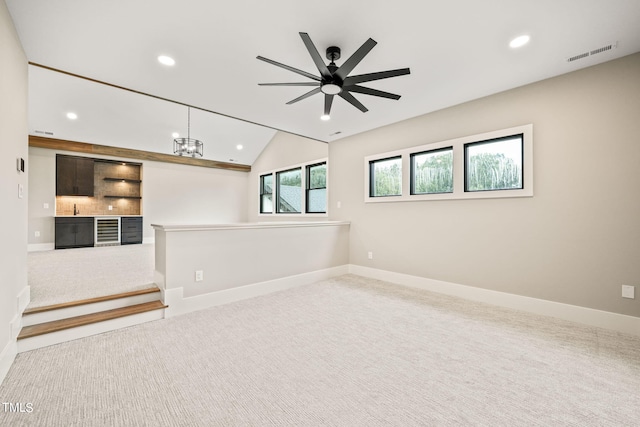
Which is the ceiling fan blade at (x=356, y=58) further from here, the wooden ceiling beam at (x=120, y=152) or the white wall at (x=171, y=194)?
the white wall at (x=171, y=194)

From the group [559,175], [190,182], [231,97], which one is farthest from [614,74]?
[190,182]

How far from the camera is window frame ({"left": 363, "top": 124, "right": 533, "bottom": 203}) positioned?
3150mm

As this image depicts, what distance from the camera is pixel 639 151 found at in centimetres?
254

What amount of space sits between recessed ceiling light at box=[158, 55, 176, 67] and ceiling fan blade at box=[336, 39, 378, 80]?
1.75m

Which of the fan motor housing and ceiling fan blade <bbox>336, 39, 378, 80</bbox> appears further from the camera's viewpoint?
the fan motor housing

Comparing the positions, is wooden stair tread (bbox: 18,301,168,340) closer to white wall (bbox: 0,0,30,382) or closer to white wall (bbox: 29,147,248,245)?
white wall (bbox: 0,0,30,382)

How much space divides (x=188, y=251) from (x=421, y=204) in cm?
334

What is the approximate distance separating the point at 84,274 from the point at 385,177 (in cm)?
490

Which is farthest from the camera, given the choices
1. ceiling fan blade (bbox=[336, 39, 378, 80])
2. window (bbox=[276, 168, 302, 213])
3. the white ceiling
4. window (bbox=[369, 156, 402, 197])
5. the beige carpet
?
window (bbox=[276, 168, 302, 213])

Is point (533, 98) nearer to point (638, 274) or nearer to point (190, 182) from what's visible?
point (638, 274)

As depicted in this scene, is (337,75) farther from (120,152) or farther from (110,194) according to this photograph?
(110,194)

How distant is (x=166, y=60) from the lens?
8.91ft

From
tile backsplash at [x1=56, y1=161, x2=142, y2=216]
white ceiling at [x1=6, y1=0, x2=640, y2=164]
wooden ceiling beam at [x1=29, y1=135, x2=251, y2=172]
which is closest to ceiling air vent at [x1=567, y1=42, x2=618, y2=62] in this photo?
white ceiling at [x1=6, y1=0, x2=640, y2=164]

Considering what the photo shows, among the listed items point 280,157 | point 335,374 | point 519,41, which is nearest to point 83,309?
point 335,374
